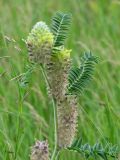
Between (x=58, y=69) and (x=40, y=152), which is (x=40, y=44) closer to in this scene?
(x=58, y=69)

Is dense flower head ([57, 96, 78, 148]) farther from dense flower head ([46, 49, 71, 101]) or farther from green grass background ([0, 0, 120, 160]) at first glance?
green grass background ([0, 0, 120, 160])

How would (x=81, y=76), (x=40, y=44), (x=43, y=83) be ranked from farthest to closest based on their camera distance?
(x=43, y=83)
(x=81, y=76)
(x=40, y=44)

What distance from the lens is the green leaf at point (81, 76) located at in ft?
5.37

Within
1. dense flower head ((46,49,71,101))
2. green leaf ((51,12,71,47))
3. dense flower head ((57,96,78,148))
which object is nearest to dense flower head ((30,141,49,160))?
dense flower head ((57,96,78,148))

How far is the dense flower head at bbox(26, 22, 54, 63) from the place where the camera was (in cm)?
150

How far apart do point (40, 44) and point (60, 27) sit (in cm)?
18

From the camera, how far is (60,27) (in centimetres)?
166

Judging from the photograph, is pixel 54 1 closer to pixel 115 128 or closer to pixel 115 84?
pixel 115 84

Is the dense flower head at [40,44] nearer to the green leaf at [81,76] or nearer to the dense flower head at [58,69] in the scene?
the dense flower head at [58,69]

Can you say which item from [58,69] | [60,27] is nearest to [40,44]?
[58,69]

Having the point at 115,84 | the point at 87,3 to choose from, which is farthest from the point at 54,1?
the point at 115,84

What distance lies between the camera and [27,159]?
230 cm

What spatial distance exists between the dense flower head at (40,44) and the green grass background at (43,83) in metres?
0.32

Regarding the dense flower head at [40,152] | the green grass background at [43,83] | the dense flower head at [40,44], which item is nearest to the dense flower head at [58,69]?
the dense flower head at [40,44]
